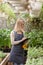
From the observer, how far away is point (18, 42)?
422 cm

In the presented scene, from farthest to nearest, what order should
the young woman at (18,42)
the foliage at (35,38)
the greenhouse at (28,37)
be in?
the young woman at (18,42)
the foliage at (35,38)
the greenhouse at (28,37)

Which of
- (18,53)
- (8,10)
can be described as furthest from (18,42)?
(8,10)

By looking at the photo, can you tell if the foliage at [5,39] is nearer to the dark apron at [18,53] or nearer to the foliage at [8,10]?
the foliage at [8,10]

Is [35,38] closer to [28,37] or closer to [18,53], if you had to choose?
[28,37]

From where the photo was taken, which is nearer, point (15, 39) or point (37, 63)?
point (37, 63)

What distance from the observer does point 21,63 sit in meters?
4.39

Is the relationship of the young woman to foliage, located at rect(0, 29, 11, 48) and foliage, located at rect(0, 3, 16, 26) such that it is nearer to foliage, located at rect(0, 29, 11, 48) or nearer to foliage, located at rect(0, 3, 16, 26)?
foliage, located at rect(0, 3, 16, 26)

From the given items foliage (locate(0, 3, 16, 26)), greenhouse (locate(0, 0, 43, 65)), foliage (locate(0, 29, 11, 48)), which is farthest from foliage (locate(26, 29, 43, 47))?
foliage (locate(0, 29, 11, 48))

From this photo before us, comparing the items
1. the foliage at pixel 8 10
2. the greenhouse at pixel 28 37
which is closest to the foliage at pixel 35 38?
the greenhouse at pixel 28 37

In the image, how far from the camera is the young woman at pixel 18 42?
4242 millimetres

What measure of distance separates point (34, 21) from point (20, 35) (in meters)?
0.44

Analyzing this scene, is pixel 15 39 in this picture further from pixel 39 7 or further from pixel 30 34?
pixel 39 7

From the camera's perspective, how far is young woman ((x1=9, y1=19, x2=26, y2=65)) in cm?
424

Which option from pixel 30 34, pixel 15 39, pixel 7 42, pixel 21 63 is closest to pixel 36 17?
pixel 30 34
